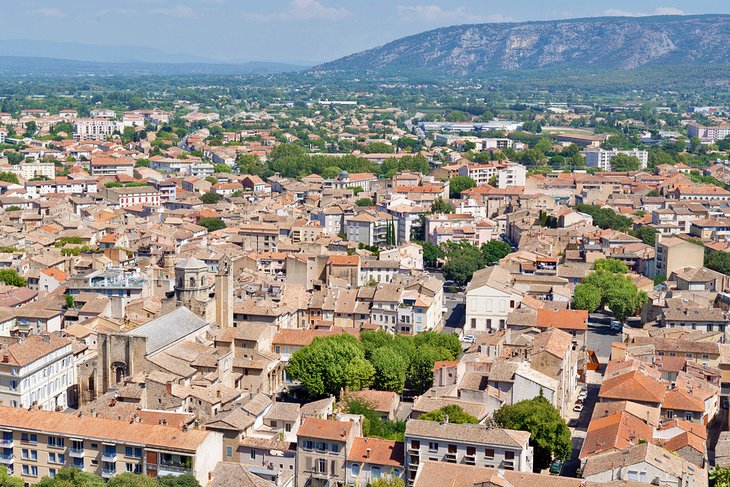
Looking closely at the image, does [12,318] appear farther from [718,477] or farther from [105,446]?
[718,477]

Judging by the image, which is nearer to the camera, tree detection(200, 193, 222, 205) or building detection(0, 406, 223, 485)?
building detection(0, 406, 223, 485)

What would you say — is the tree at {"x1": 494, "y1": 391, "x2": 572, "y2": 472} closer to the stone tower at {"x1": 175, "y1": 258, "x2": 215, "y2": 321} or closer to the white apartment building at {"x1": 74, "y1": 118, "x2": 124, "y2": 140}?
the stone tower at {"x1": 175, "y1": 258, "x2": 215, "y2": 321}

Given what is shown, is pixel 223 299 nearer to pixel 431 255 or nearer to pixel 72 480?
pixel 72 480

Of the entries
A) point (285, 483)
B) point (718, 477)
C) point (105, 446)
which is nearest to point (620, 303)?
point (718, 477)

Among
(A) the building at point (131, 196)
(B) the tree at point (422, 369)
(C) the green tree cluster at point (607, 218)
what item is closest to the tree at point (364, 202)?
(C) the green tree cluster at point (607, 218)

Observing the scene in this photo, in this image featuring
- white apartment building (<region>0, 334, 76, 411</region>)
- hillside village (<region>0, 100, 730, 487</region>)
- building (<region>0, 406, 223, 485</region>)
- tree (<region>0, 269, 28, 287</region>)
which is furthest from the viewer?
tree (<region>0, 269, 28, 287</region>)

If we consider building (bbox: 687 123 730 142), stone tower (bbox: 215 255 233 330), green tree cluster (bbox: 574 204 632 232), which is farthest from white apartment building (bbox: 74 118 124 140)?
stone tower (bbox: 215 255 233 330)
